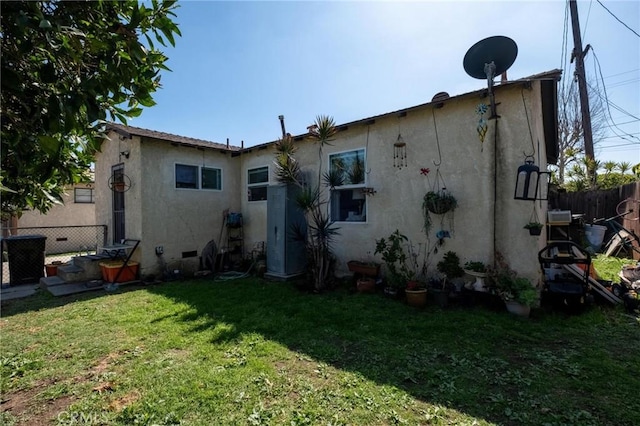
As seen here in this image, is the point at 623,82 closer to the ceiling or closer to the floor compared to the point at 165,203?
closer to the ceiling

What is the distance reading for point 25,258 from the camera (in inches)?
301

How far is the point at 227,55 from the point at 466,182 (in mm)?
6261

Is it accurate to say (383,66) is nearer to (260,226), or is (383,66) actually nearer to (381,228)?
(381,228)

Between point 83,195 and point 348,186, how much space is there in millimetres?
14262

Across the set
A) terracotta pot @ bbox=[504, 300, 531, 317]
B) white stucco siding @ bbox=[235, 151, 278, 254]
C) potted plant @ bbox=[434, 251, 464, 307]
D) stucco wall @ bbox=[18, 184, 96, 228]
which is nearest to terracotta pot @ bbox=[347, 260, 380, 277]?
potted plant @ bbox=[434, 251, 464, 307]

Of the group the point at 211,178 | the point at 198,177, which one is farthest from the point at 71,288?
the point at 211,178

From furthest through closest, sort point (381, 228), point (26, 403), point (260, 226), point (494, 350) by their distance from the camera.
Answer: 1. point (260, 226)
2. point (381, 228)
3. point (494, 350)
4. point (26, 403)

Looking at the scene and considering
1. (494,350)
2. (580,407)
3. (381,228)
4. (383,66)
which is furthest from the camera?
(383,66)

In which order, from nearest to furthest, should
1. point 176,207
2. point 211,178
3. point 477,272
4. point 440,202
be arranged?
point 477,272 < point 440,202 < point 176,207 < point 211,178

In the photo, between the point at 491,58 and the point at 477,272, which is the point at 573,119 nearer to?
the point at 491,58

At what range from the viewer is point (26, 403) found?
9.05 feet

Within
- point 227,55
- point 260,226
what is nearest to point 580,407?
point 260,226

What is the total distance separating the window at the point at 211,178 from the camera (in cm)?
897

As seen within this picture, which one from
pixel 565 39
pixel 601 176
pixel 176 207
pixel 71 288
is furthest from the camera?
pixel 601 176
